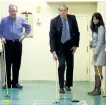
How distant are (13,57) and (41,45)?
106 centimetres

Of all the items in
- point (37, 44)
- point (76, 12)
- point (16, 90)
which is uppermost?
point (76, 12)

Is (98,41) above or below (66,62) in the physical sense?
above

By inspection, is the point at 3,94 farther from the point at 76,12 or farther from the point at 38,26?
the point at 76,12

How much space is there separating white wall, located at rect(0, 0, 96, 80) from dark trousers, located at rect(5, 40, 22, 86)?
870 millimetres

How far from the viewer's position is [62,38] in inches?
220

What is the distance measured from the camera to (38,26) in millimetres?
6957

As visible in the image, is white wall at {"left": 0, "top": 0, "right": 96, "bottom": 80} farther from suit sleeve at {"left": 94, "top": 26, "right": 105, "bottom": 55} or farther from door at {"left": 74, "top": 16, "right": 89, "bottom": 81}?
suit sleeve at {"left": 94, "top": 26, "right": 105, "bottom": 55}

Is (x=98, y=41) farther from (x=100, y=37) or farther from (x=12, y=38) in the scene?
(x=12, y=38)

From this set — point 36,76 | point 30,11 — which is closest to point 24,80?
point 36,76

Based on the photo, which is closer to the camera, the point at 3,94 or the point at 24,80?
the point at 3,94

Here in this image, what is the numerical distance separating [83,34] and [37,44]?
105 cm

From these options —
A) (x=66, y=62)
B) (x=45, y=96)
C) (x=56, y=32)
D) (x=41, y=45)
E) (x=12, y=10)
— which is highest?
(x=12, y=10)

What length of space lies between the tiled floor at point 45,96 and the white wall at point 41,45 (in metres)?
0.57

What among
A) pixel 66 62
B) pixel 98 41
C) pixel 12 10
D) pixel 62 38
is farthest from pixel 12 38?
pixel 98 41
